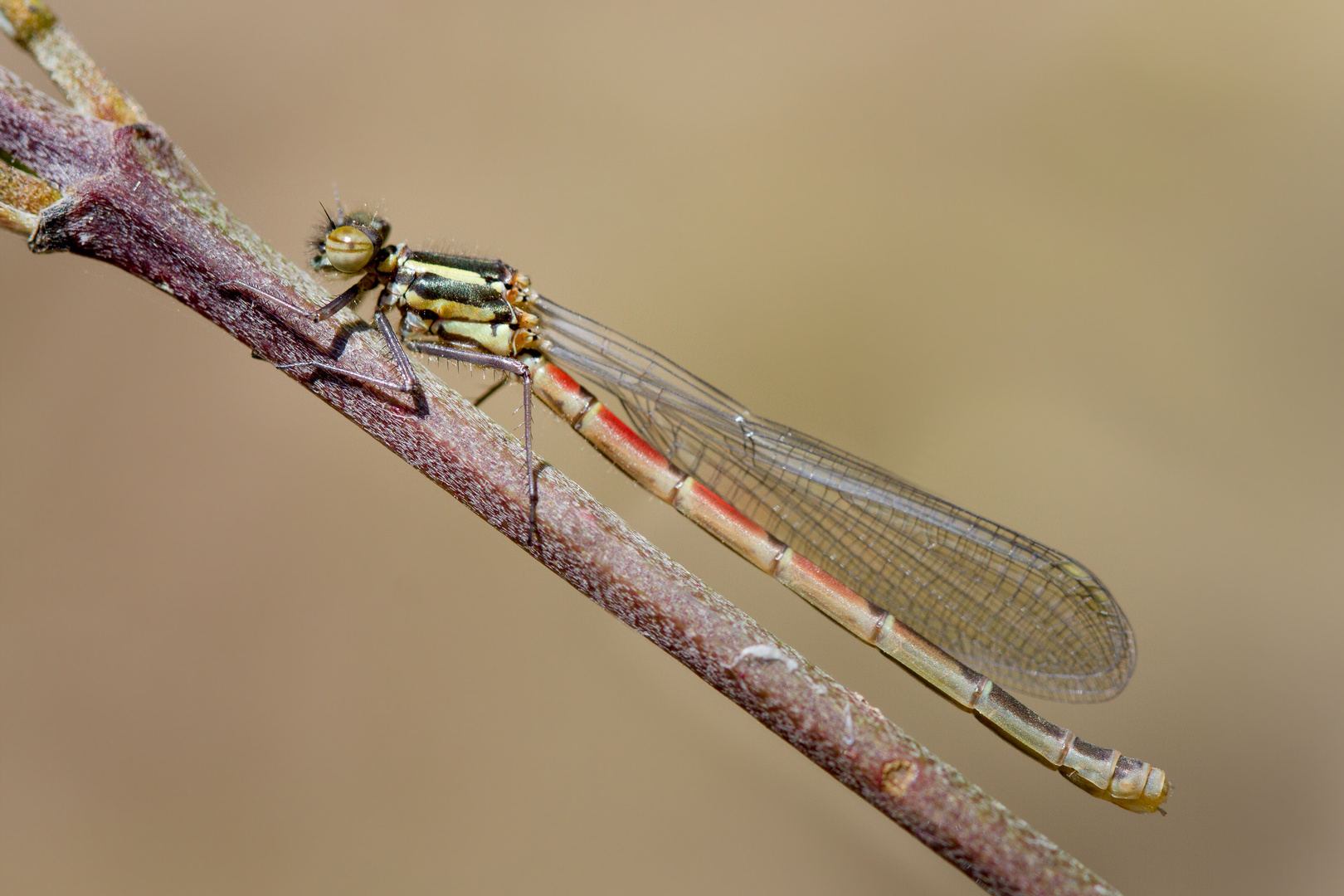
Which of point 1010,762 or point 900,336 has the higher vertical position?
point 900,336

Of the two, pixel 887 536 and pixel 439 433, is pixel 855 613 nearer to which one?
pixel 887 536

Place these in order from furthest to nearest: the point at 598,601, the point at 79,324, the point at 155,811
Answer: the point at 79,324 → the point at 155,811 → the point at 598,601

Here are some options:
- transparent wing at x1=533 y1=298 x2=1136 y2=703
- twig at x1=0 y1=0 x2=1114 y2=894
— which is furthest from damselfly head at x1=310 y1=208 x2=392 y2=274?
twig at x1=0 y1=0 x2=1114 y2=894

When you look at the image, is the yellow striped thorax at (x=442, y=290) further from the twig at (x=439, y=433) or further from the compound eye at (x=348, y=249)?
the twig at (x=439, y=433)

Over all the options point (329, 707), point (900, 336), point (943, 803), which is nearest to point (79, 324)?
point (329, 707)

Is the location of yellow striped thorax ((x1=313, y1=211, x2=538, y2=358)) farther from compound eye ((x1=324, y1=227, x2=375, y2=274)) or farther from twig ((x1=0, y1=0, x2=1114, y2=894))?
twig ((x1=0, y1=0, x2=1114, y2=894))

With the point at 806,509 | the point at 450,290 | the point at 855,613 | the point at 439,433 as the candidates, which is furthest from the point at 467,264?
the point at 855,613

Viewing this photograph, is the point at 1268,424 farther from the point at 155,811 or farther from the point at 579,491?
the point at 155,811
